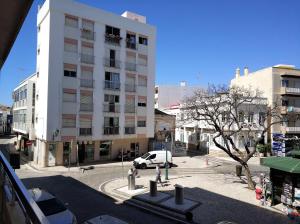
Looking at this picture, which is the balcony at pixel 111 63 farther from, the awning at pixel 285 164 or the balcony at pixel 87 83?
the awning at pixel 285 164

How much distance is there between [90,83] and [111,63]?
367 cm

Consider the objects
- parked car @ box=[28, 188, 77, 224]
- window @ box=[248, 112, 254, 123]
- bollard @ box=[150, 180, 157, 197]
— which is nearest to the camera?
parked car @ box=[28, 188, 77, 224]

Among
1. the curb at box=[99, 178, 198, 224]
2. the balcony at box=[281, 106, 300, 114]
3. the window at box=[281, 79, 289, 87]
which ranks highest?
the window at box=[281, 79, 289, 87]

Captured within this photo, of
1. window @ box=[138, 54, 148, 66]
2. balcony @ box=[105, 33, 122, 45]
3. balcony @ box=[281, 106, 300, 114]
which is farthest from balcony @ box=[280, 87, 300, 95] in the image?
balcony @ box=[105, 33, 122, 45]

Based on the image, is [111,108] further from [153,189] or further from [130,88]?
[153,189]

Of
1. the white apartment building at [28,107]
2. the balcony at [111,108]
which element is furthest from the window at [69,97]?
the white apartment building at [28,107]

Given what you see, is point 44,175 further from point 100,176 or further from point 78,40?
point 78,40

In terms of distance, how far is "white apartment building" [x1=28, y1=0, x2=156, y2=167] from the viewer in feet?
94.1

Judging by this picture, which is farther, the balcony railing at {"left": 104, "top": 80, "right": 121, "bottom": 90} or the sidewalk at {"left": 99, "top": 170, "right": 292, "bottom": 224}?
the balcony railing at {"left": 104, "top": 80, "right": 121, "bottom": 90}

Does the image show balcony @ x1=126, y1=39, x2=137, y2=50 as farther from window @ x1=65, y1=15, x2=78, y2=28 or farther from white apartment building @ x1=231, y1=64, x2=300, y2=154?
white apartment building @ x1=231, y1=64, x2=300, y2=154

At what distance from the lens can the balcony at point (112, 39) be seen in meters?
32.3

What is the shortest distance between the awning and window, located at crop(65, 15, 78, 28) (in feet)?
77.6

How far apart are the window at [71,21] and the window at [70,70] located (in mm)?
4297

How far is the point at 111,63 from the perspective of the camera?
1287 inches
